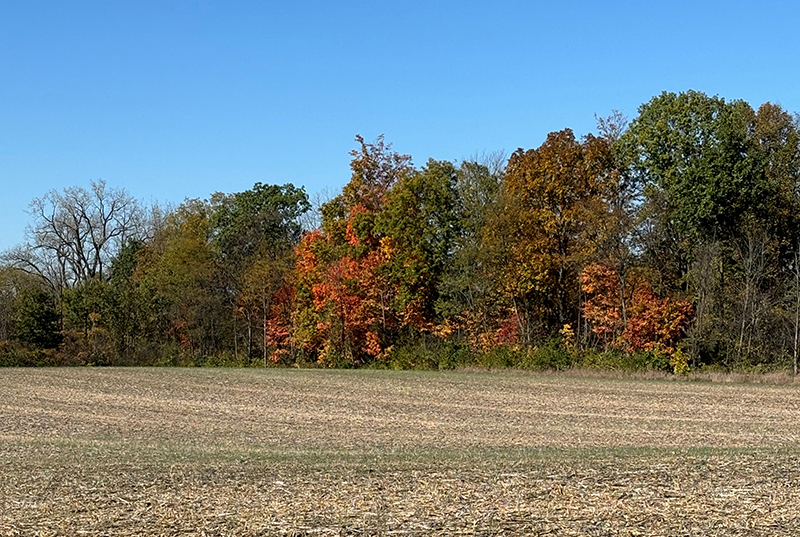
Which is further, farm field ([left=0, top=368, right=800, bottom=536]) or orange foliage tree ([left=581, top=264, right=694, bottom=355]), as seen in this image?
A: orange foliage tree ([left=581, top=264, right=694, bottom=355])

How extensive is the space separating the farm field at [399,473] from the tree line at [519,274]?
56.2ft

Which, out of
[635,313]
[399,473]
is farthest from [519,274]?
[399,473]

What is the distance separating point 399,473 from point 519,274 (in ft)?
137

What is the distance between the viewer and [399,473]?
13086 millimetres

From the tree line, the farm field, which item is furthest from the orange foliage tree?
the farm field

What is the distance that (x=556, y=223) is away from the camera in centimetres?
5400

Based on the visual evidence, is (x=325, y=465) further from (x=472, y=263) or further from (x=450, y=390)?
(x=472, y=263)

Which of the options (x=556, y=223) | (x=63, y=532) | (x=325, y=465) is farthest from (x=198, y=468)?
(x=556, y=223)

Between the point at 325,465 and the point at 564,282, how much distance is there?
42.6m

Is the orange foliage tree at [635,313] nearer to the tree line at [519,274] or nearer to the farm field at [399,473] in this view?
the tree line at [519,274]

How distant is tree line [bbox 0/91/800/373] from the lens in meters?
50.0

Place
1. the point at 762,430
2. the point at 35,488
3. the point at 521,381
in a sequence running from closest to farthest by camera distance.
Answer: the point at 35,488 → the point at 762,430 → the point at 521,381

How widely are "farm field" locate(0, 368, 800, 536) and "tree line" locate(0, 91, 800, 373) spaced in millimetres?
17133

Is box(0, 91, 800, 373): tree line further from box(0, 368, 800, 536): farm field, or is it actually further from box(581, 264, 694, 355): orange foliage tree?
box(0, 368, 800, 536): farm field
